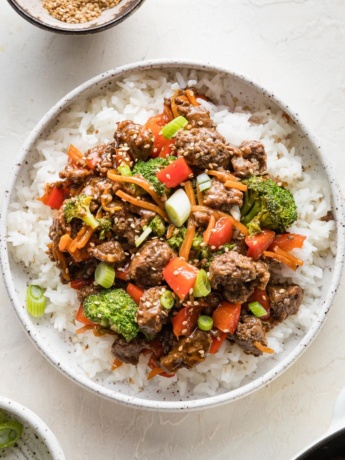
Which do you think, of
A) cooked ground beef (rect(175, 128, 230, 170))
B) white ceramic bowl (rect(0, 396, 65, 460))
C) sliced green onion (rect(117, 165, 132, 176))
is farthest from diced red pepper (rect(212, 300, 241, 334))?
white ceramic bowl (rect(0, 396, 65, 460))

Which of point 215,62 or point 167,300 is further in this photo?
point 215,62

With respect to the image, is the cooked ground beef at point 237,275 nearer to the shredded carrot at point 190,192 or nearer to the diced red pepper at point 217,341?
the diced red pepper at point 217,341

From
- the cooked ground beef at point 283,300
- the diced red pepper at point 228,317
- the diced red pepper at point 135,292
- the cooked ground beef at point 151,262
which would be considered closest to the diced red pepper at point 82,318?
the diced red pepper at point 135,292

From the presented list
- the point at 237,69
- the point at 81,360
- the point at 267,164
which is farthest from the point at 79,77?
the point at 81,360

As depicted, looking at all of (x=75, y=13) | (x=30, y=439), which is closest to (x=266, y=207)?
(x=75, y=13)

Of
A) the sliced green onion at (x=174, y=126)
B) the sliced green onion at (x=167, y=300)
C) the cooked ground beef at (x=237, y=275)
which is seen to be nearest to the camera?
the cooked ground beef at (x=237, y=275)

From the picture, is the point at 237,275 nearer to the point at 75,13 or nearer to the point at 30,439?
the point at 30,439
